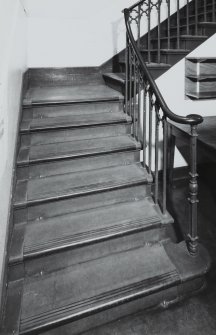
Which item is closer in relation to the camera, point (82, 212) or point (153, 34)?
point (82, 212)

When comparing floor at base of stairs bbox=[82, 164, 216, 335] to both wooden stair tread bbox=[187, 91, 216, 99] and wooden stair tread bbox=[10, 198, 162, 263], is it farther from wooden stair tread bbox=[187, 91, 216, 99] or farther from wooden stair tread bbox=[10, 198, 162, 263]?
wooden stair tread bbox=[187, 91, 216, 99]

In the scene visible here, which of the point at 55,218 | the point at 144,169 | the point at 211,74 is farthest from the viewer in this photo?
the point at 211,74

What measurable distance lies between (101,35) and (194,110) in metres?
1.80

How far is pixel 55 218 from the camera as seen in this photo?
2.13 metres

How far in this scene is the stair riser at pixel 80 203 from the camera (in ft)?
6.89

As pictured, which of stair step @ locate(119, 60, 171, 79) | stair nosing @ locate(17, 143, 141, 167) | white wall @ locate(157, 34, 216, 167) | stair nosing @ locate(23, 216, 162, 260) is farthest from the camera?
white wall @ locate(157, 34, 216, 167)

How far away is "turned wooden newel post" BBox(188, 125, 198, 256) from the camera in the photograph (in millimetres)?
1871

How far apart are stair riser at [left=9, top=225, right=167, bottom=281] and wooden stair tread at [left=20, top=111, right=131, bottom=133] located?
3.99 ft

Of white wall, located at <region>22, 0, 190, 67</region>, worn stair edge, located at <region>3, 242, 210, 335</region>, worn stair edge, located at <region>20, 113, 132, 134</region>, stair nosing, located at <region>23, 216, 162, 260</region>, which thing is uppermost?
white wall, located at <region>22, 0, 190, 67</region>

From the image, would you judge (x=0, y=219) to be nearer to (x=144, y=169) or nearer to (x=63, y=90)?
(x=144, y=169)

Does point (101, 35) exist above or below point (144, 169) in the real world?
above

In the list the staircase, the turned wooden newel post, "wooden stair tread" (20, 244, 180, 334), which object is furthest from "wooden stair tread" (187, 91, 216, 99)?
"wooden stair tread" (20, 244, 180, 334)

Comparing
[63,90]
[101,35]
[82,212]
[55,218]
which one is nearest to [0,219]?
[55,218]

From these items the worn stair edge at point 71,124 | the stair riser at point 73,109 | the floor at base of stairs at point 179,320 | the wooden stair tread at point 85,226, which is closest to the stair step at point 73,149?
the worn stair edge at point 71,124
